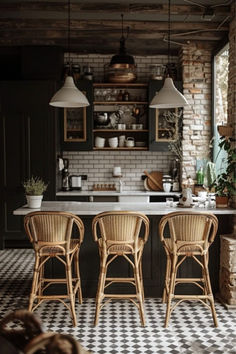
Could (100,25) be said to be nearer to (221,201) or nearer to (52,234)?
(221,201)

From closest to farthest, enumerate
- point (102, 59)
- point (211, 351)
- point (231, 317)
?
point (211, 351), point (231, 317), point (102, 59)

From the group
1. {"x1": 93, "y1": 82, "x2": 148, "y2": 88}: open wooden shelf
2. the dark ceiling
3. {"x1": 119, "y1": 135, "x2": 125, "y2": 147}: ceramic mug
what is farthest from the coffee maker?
the dark ceiling

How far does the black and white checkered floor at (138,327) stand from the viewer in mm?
3488

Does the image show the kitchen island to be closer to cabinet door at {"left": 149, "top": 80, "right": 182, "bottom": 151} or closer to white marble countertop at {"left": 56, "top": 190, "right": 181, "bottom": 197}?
white marble countertop at {"left": 56, "top": 190, "right": 181, "bottom": 197}

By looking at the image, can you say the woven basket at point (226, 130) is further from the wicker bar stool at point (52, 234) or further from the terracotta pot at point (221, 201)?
the wicker bar stool at point (52, 234)

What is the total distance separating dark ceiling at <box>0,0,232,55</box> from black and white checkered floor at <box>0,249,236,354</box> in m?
3.44

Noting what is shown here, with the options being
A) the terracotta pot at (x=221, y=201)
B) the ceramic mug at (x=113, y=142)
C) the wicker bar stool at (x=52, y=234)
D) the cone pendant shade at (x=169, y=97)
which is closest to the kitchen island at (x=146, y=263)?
the terracotta pot at (x=221, y=201)

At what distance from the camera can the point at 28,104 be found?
7.08 metres

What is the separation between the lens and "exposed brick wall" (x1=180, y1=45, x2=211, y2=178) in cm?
723

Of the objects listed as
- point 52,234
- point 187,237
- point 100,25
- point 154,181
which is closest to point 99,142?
point 154,181

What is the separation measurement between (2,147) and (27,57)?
1.48m

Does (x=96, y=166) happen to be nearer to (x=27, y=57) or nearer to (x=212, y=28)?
(x=27, y=57)

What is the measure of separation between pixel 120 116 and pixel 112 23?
6.10ft

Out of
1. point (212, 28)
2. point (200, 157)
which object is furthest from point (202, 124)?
point (212, 28)
